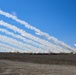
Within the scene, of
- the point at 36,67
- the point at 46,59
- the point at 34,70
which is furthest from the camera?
the point at 46,59

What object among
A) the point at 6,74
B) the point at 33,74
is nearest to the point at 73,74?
the point at 33,74

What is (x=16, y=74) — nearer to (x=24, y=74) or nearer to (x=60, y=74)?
(x=24, y=74)

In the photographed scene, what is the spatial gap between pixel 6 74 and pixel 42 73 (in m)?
5.82

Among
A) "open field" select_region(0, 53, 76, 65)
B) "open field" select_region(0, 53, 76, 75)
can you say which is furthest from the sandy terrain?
"open field" select_region(0, 53, 76, 65)

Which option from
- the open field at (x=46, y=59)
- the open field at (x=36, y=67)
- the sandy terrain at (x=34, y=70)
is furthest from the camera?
the open field at (x=46, y=59)

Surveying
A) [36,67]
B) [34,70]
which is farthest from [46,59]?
[34,70]

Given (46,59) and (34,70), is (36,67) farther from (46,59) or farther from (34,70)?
(46,59)

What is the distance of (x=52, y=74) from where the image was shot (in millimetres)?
47219

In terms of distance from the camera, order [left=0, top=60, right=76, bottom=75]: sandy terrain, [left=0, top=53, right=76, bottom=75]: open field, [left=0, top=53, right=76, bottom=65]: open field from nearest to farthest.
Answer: [left=0, top=60, right=76, bottom=75]: sandy terrain
[left=0, top=53, right=76, bottom=75]: open field
[left=0, top=53, right=76, bottom=65]: open field

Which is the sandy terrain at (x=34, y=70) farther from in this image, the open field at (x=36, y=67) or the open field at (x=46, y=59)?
the open field at (x=46, y=59)

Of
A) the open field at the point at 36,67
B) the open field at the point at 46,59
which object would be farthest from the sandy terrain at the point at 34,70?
the open field at the point at 46,59

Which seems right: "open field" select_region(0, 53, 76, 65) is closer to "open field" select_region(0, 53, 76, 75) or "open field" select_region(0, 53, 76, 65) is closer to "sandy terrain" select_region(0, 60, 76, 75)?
"open field" select_region(0, 53, 76, 75)

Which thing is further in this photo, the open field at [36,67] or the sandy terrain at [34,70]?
the open field at [36,67]

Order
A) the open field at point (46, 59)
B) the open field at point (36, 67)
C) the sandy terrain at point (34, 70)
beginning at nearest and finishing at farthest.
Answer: the sandy terrain at point (34, 70), the open field at point (36, 67), the open field at point (46, 59)
